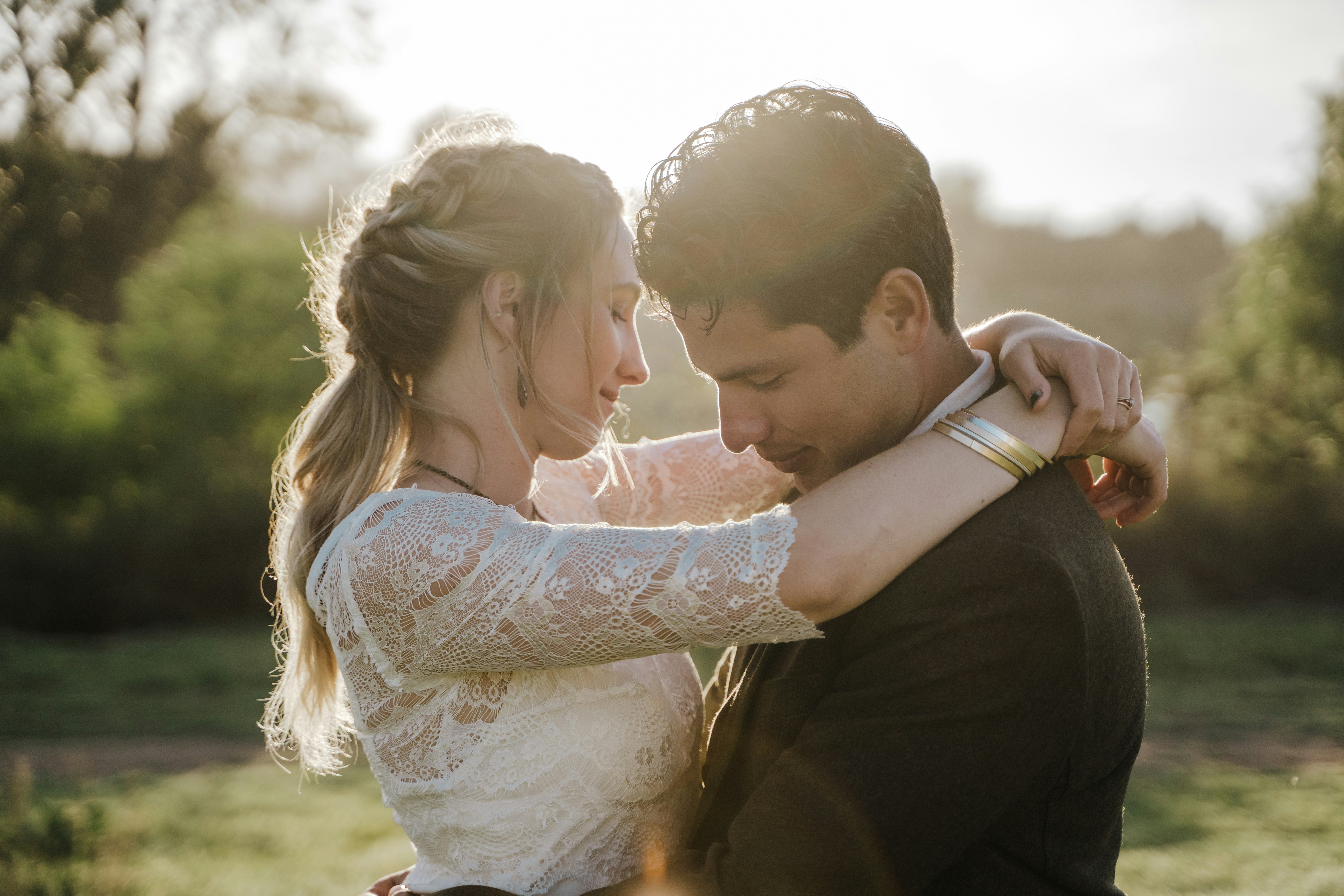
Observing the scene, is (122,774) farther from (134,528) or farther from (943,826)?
(943,826)

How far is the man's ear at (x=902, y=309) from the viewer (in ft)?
6.58

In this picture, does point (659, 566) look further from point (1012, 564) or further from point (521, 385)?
point (521, 385)

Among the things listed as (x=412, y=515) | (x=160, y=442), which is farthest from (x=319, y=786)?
(x=160, y=442)

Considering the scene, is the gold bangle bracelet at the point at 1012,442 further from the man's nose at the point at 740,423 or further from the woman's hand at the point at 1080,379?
the man's nose at the point at 740,423

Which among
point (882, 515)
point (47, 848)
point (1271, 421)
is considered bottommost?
point (1271, 421)

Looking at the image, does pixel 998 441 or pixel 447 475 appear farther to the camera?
pixel 447 475

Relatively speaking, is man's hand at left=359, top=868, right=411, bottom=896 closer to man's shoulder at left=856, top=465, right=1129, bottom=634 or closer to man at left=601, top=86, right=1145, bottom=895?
man at left=601, top=86, right=1145, bottom=895

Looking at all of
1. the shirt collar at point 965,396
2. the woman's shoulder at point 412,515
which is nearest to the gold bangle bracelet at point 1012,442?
the shirt collar at point 965,396

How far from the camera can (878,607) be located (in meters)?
1.80

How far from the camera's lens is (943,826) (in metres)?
1.65

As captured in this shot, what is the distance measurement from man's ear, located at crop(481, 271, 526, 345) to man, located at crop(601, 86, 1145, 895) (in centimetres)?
40

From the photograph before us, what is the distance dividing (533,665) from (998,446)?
0.97 m

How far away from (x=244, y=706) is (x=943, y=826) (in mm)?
9670

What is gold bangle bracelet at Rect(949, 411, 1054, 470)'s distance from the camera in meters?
1.80
